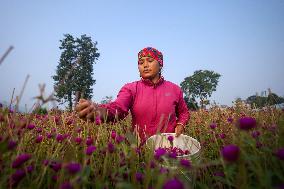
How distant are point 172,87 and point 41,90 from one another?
3.40 meters

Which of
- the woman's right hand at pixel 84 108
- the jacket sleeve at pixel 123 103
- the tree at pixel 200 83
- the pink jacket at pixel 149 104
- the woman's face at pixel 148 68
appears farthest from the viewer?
the tree at pixel 200 83

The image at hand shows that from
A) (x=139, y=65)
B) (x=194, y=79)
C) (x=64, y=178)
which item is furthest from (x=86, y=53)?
(x=64, y=178)

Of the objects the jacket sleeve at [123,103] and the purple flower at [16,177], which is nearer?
the purple flower at [16,177]

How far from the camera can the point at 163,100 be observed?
12.9 ft

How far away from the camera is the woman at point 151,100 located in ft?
12.4

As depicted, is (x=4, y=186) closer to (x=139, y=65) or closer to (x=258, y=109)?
(x=139, y=65)

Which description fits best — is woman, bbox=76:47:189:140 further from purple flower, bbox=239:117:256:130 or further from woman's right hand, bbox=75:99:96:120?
purple flower, bbox=239:117:256:130

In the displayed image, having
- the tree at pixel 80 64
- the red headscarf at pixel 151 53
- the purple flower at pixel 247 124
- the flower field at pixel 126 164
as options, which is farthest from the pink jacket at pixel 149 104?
the tree at pixel 80 64

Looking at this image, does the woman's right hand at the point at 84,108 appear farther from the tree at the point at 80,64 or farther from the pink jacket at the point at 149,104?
the tree at the point at 80,64

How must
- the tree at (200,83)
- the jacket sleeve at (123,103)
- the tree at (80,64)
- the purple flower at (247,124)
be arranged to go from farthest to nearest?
the tree at (200,83) < the tree at (80,64) < the jacket sleeve at (123,103) < the purple flower at (247,124)

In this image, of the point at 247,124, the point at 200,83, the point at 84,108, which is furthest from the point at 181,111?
the point at 200,83

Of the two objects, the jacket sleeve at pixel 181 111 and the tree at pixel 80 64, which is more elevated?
the tree at pixel 80 64

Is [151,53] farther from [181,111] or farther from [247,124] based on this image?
[247,124]

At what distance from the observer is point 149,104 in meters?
3.85
